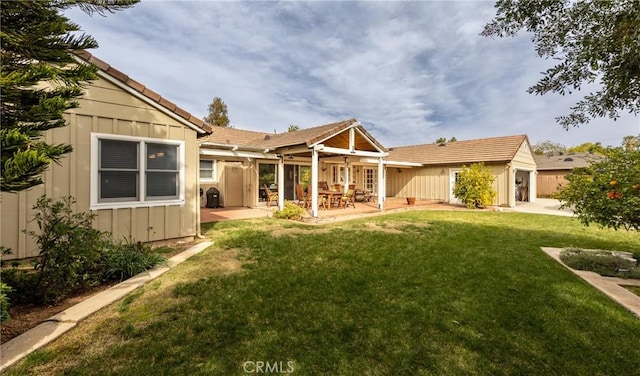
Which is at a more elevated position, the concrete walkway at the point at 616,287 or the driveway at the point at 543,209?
the driveway at the point at 543,209

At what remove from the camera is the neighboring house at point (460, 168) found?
55.3ft

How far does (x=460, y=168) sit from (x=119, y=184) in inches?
741

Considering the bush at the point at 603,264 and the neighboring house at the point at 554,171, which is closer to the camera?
the bush at the point at 603,264

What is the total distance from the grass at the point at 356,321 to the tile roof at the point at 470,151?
13545 mm

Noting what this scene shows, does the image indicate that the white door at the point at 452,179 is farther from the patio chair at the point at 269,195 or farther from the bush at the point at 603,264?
the bush at the point at 603,264

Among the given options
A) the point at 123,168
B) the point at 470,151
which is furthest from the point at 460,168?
the point at 123,168

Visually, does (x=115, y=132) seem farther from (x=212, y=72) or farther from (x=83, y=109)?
(x=212, y=72)

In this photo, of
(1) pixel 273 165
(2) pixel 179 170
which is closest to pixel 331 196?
(1) pixel 273 165

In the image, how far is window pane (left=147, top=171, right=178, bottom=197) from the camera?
632 cm

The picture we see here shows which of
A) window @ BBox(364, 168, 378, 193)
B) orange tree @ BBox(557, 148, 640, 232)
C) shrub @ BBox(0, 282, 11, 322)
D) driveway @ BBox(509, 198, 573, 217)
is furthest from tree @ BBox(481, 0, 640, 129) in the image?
window @ BBox(364, 168, 378, 193)

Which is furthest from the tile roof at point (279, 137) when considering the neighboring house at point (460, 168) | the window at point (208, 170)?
the neighboring house at point (460, 168)

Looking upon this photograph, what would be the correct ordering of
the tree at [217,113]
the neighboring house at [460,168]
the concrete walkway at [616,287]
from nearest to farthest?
the concrete walkway at [616,287], the neighboring house at [460,168], the tree at [217,113]

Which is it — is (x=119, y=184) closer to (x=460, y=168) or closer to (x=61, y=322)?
(x=61, y=322)

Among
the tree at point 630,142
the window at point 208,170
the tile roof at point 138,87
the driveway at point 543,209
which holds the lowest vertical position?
the driveway at point 543,209
